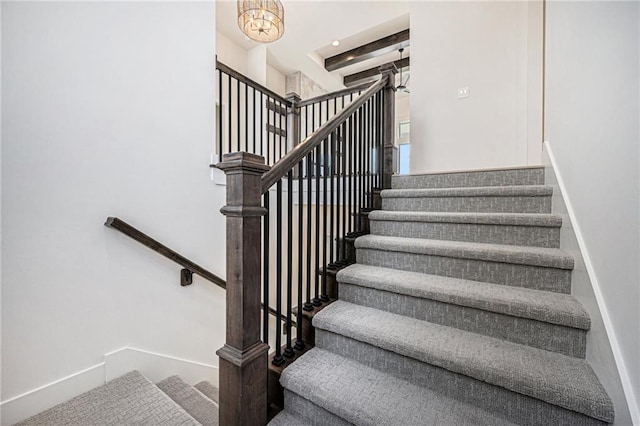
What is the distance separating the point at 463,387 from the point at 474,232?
835mm

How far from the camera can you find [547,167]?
5.63 feet

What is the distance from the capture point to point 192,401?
1.72 meters

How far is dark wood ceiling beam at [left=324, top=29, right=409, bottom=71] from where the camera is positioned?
4445 millimetres

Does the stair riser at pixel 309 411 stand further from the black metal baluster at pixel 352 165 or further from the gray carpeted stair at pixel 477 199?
the gray carpeted stair at pixel 477 199

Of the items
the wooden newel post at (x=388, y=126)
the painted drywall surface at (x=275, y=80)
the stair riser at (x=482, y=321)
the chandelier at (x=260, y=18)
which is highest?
the painted drywall surface at (x=275, y=80)

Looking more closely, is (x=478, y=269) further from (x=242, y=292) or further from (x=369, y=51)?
(x=369, y=51)

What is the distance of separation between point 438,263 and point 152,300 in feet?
5.84

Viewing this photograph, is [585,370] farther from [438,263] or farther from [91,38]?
[91,38]

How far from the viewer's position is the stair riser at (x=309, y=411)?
105 cm

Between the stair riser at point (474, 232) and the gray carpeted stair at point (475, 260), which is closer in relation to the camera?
the gray carpeted stair at point (475, 260)

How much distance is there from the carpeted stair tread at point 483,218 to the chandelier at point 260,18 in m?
2.39

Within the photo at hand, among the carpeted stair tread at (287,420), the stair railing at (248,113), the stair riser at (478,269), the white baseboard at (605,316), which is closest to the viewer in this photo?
the white baseboard at (605,316)

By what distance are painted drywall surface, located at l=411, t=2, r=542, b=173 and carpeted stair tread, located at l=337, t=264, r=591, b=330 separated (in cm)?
214

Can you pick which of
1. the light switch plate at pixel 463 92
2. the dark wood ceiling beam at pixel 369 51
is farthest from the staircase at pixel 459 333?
the dark wood ceiling beam at pixel 369 51
